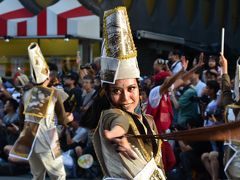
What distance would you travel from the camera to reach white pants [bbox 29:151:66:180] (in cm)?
889

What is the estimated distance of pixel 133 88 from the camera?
14.0 ft

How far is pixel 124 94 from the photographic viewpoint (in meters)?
4.24

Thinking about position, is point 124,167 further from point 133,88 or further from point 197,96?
point 197,96

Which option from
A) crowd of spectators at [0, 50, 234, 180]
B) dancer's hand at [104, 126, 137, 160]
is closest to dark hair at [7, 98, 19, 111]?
crowd of spectators at [0, 50, 234, 180]

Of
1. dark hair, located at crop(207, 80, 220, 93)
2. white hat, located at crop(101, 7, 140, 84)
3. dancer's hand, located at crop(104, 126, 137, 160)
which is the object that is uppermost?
white hat, located at crop(101, 7, 140, 84)

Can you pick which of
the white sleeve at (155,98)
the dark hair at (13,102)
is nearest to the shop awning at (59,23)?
the dark hair at (13,102)

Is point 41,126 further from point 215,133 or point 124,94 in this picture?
point 215,133

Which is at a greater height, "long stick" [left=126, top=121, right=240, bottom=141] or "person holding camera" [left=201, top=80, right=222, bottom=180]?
"long stick" [left=126, top=121, right=240, bottom=141]

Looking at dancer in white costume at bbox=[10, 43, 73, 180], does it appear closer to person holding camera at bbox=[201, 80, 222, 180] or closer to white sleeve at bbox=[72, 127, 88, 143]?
person holding camera at bbox=[201, 80, 222, 180]

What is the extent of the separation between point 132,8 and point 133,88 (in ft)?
48.1

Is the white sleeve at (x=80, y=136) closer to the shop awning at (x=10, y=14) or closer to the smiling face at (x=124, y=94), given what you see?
the shop awning at (x=10, y=14)

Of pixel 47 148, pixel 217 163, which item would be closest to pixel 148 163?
pixel 47 148

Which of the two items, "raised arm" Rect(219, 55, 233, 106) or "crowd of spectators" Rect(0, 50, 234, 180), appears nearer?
"raised arm" Rect(219, 55, 233, 106)

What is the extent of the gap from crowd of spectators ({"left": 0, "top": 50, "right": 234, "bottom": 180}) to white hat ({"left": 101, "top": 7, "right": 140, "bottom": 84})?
3.40 meters
